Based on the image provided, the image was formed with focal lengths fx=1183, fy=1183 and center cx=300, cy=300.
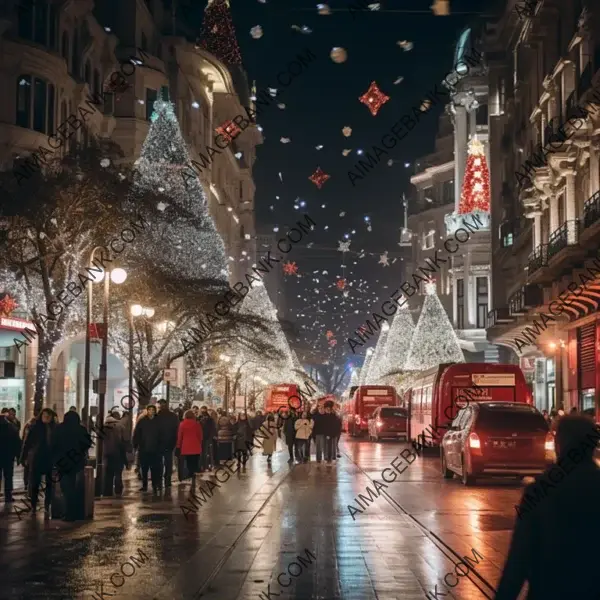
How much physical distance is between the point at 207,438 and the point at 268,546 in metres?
17.8

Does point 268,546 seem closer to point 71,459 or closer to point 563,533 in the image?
point 71,459

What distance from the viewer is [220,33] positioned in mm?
83562

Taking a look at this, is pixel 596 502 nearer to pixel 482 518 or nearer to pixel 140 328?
pixel 482 518

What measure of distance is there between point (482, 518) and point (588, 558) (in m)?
12.9

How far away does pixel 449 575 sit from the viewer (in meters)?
12.0

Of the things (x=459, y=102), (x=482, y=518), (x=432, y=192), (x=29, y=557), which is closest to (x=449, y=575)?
(x=29, y=557)

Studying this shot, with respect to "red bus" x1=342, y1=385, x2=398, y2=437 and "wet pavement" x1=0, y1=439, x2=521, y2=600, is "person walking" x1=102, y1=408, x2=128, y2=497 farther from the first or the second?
"red bus" x1=342, y1=385, x2=398, y2=437

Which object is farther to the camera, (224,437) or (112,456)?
(224,437)

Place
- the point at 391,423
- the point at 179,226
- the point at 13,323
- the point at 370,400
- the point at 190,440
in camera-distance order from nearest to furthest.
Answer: the point at 190,440 < the point at 13,323 < the point at 179,226 < the point at 391,423 < the point at 370,400

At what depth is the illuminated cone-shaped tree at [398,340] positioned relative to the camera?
95.4 meters

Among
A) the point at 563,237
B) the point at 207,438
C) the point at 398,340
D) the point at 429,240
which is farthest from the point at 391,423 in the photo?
the point at 429,240

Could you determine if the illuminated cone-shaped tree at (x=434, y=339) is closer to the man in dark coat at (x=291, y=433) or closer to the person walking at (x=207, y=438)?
→ the man in dark coat at (x=291, y=433)

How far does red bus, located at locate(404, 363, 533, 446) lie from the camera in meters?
37.7

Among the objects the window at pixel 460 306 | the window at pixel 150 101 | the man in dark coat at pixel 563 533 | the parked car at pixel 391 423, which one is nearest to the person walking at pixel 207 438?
the parked car at pixel 391 423
